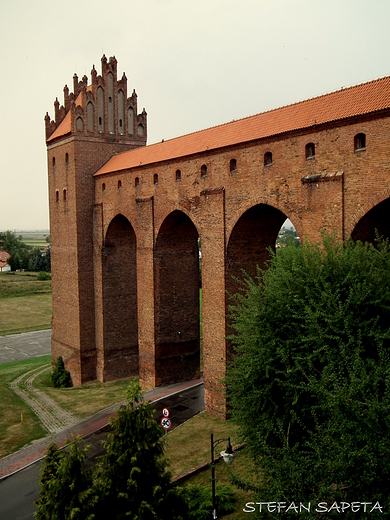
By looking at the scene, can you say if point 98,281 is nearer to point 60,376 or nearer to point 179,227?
point 60,376

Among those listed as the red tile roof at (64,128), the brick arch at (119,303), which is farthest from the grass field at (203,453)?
the red tile roof at (64,128)

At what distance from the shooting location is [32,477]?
14.7 m

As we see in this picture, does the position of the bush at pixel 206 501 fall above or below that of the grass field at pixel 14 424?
above

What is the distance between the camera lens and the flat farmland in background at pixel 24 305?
49.7 meters

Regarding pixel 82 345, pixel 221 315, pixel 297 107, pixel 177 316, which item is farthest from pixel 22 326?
pixel 297 107

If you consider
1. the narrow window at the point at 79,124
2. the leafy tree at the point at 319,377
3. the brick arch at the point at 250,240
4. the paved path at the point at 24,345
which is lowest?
the paved path at the point at 24,345

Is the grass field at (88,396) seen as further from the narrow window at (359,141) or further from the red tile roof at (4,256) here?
the red tile roof at (4,256)

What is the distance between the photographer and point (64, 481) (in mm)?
7848

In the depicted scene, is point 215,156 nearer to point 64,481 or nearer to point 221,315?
point 221,315

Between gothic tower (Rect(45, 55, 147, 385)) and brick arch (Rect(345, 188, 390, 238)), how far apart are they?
15.7m

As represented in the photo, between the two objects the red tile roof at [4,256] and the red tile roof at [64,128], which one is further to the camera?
the red tile roof at [4,256]

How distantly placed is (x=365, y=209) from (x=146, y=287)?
11541 mm

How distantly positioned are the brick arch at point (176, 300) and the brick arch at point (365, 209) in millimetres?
8803

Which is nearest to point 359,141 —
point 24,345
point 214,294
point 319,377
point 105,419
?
point 319,377
